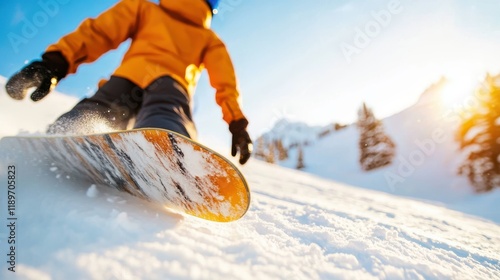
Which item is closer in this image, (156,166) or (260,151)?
(156,166)

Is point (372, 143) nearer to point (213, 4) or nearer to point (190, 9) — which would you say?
point (213, 4)

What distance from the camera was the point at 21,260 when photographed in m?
0.63

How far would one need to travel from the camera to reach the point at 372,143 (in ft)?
60.0

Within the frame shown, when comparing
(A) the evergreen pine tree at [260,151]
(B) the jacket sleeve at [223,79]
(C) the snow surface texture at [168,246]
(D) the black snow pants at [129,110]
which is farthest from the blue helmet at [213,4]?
(A) the evergreen pine tree at [260,151]

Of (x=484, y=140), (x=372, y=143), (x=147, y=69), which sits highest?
(x=372, y=143)

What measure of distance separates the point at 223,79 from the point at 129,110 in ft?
2.72

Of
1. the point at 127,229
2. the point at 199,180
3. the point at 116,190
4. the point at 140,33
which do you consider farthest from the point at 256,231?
the point at 140,33

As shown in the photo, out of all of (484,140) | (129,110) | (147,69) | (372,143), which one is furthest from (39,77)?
(372,143)

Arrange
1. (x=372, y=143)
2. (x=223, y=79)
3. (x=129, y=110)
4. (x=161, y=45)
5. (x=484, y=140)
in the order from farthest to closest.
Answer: (x=372, y=143) < (x=484, y=140) < (x=223, y=79) < (x=161, y=45) < (x=129, y=110)

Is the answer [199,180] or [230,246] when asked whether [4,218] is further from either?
[230,246]

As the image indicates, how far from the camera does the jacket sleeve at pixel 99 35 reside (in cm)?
169

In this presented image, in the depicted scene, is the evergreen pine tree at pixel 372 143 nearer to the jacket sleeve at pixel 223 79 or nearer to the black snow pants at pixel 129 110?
the jacket sleeve at pixel 223 79

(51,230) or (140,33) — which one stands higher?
(140,33)

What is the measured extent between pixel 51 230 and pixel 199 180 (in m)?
0.51
